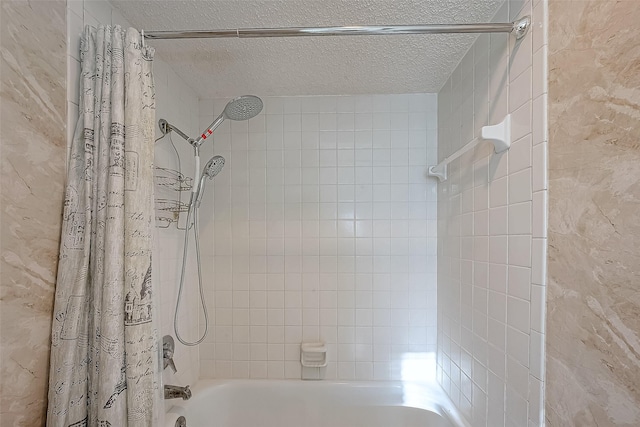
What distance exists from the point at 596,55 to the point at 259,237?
1640 millimetres

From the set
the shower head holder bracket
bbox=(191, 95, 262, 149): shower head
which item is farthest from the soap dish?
the shower head holder bracket

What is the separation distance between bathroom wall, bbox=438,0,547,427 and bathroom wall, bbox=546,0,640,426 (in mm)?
52

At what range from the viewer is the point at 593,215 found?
0.76 metres

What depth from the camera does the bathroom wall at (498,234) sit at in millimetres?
951

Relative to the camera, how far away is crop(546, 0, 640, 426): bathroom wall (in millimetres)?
675

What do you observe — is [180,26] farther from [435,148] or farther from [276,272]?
[435,148]

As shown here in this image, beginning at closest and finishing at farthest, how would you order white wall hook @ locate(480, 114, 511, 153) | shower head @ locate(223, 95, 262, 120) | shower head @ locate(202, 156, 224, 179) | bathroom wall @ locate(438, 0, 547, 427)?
bathroom wall @ locate(438, 0, 547, 427) < white wall hook @ locate(480, 114, 511, 153) < shower head @ locate(223, 95, 262, 120) < shower head @ locate(202, 156, 224, 179)

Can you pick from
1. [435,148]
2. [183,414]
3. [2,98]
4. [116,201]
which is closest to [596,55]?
[435,148]

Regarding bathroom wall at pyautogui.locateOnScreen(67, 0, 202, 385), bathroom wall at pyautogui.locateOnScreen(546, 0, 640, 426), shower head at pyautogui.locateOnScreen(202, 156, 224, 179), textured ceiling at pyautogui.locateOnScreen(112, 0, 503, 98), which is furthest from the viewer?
shower head at pyautogui.locateOnScreen(202, 156, 224, 179)

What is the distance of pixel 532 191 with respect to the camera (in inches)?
38.0

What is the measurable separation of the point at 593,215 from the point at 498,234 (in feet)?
1.35

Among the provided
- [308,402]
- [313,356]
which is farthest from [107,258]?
[308,402]

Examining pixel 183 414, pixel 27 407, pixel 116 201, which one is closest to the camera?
pixel 27 407

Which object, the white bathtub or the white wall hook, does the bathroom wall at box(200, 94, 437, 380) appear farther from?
the white wall hook
